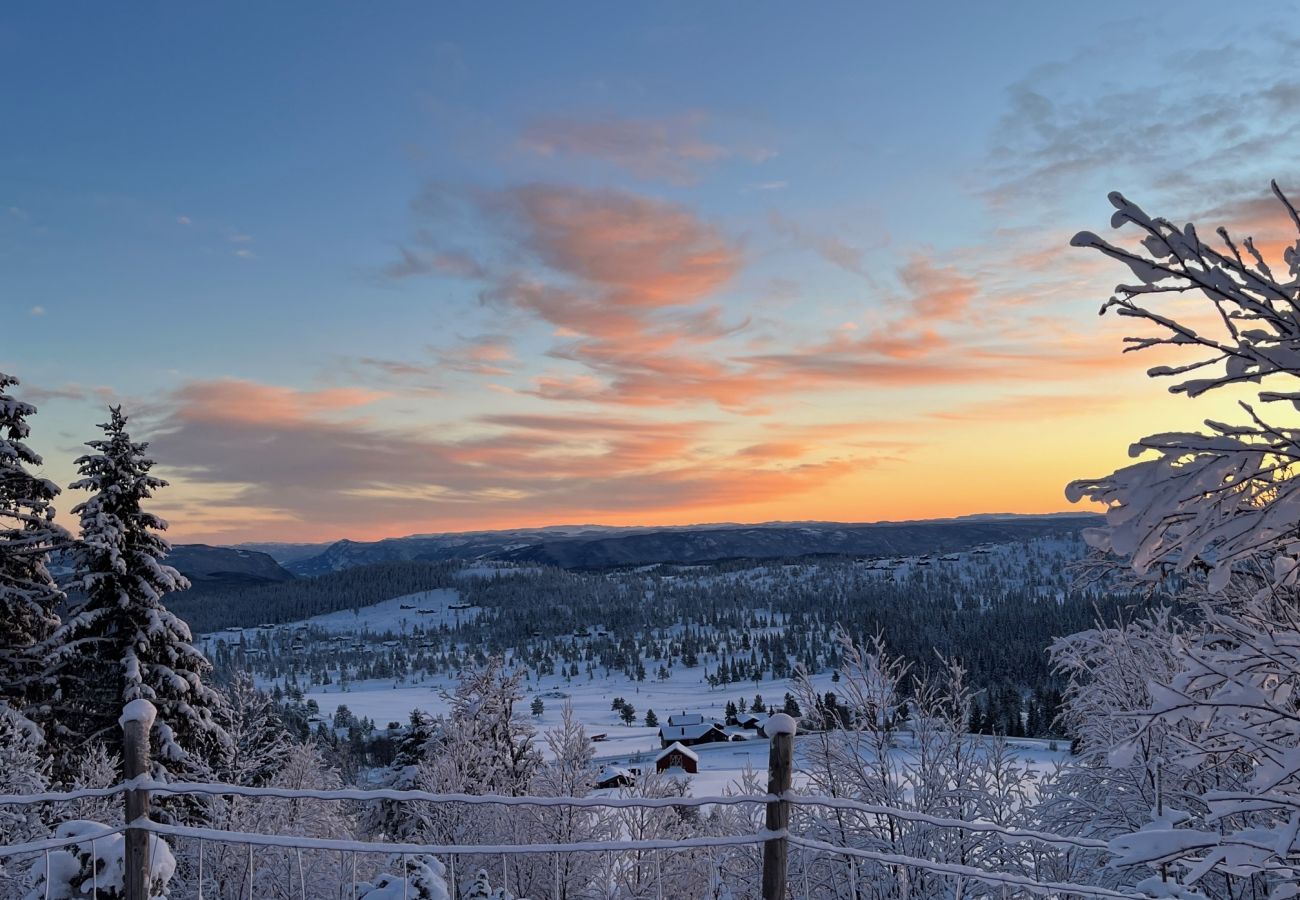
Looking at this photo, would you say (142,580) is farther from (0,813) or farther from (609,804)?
(609,804)

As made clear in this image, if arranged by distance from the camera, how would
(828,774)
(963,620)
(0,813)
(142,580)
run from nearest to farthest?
1. (0,813)
2. (828,774)
3. (142,580)
4. (963,620)

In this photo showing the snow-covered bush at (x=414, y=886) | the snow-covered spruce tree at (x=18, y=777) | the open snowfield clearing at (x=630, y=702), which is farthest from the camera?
the open snowfield clearing at (x=630, y=702)

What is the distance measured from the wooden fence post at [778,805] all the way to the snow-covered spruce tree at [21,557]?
15285 mm

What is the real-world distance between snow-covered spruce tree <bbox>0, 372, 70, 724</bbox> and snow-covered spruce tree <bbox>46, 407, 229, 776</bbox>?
47cm

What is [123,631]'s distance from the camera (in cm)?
1641

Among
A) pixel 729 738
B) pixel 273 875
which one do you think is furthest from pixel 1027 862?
pixel 729 738

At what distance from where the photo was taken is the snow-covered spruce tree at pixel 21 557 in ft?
49.0

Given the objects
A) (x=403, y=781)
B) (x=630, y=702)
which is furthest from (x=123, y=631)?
(x=630, y=702)

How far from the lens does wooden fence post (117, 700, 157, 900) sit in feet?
17.7

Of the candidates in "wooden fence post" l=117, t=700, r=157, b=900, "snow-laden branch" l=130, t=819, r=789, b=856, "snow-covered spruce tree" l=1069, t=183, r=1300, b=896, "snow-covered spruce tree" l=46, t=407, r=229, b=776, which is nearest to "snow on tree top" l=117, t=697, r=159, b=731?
"wooden fence post" l=117, t=700, r=157, b=900

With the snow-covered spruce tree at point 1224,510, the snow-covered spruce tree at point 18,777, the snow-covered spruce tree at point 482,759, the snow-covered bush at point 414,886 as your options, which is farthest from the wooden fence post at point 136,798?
the snow-covered spruce tree at point 482,759

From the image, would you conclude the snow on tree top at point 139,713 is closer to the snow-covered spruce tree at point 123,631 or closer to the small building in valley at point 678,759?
the snow-covered spruce tree at point 123,631

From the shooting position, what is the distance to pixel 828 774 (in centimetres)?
1509

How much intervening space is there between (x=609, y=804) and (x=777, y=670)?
7105 inches
